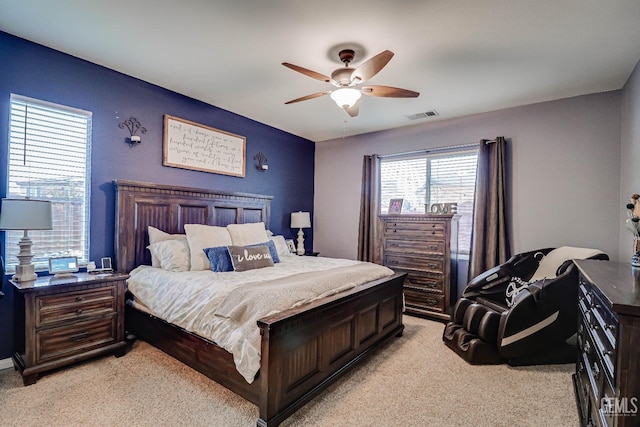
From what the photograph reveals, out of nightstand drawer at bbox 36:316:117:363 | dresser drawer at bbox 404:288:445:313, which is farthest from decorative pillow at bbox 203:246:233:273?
dresser drawer at bbox 404:288:445:313

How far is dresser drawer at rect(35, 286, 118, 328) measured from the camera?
2332 millimetres

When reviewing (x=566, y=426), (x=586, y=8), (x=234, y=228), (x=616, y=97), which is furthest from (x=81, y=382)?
(x=616, y=97)

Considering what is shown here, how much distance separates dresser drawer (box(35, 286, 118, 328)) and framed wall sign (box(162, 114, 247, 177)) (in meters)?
1.58

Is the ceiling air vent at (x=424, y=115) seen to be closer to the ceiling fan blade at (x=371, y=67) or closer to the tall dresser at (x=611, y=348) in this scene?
the ceiling fan blade at (x=371, y=67)

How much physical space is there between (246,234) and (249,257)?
1.98 ft

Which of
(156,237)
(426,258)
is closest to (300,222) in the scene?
(426,258)

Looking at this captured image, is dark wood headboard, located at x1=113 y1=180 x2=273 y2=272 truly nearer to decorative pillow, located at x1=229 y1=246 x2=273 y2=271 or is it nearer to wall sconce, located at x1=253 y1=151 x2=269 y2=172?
wall sconce, located at x1=253 y1=151 x2=269 y2=172

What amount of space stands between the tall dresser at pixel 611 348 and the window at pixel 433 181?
236 centimetres

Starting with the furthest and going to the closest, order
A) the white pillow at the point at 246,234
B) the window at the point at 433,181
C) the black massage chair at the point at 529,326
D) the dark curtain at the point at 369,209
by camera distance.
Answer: the dark curtain at the point at 369,209 < the window at the point at 433,181 < the white pillow at the point at 246,234 < the black massage chair at the point at 529,326

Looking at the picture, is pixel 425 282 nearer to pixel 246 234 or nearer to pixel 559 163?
pixel 559 163

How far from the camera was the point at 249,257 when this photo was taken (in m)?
3.10

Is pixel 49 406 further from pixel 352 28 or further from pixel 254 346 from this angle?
pixel 352 28

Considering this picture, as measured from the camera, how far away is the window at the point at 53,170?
2.59 metres

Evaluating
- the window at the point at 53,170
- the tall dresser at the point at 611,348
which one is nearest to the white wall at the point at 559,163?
the tall dresser at the point at 611,348
